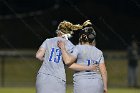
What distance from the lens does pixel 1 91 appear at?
18859 mm

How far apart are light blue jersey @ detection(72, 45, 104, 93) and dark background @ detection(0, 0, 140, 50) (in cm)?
1870

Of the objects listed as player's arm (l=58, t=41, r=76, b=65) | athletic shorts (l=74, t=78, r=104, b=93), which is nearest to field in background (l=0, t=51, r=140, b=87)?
player's arm (l=58, t=41, r=76, b=65)

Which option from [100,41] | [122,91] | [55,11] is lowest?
[122,91]

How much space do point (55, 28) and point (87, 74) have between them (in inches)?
848

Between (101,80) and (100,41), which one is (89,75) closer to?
(101,80)

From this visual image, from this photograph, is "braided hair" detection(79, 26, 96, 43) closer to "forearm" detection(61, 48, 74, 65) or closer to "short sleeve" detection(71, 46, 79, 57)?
"short sleeve" detection(71, 46, 79, 57)

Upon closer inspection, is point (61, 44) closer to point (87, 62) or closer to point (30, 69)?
point (87, 62)

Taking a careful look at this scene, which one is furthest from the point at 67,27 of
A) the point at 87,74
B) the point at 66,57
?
the point at 87,74

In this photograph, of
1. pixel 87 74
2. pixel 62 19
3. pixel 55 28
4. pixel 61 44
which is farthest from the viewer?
pixel 62 19

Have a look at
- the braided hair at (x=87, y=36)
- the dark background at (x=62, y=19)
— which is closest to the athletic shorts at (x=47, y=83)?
the braided hair at (x=87, y=36)

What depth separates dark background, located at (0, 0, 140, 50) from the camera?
104 ft

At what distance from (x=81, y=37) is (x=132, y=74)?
45.9ft

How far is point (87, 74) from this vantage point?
8.59 meters

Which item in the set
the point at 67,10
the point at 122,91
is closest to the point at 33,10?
the point at 67,10
